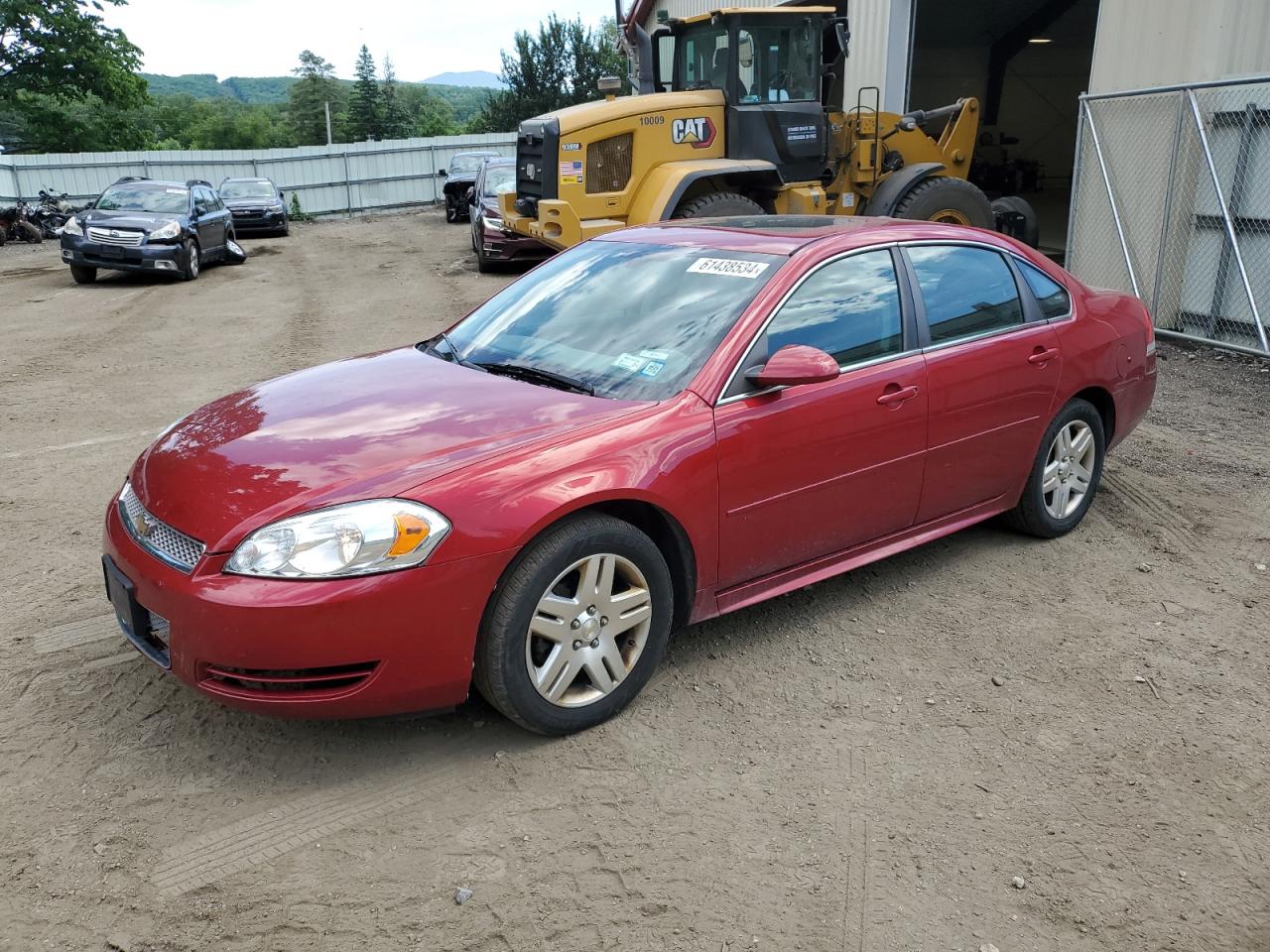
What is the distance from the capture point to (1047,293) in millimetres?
4984

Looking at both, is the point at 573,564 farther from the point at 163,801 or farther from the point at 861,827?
the point at 163,801

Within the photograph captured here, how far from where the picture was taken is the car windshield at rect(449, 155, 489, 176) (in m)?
27.2

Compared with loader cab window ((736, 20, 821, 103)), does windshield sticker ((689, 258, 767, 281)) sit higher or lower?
lower

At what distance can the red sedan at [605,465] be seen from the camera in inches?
120

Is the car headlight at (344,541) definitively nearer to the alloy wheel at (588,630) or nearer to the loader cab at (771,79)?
the alloy wheel at (588,630)

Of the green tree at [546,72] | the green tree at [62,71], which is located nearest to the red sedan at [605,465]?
the green tree at [62,71]

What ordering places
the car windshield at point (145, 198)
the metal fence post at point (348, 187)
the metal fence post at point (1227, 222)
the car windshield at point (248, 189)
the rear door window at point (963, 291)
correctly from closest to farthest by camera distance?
the rear door window at point (963, 291) → the metal fence post at point (1227, 222) → the car windshield at point (145, 198) → the car windshield at point (248, 189) → the metal fence post at point (348, 187)

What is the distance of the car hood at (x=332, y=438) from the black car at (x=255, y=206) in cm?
2270

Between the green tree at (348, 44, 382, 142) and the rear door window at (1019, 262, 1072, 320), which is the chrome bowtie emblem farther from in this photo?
the green tree at (348, 44, 382, 142)

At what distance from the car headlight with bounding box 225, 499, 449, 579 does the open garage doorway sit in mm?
23222

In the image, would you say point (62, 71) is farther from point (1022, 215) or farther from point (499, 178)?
point (1022, 215)

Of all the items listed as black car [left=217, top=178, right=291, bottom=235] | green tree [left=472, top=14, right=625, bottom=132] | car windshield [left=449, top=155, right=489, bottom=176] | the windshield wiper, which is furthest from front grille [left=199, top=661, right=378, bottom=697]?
green tree [left=472, top=14, right=625, bottom=132]

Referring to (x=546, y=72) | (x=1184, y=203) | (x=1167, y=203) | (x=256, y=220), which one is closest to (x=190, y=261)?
(x=256, y=220)

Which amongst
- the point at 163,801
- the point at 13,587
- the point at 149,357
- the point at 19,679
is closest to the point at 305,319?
the point at 149,357
